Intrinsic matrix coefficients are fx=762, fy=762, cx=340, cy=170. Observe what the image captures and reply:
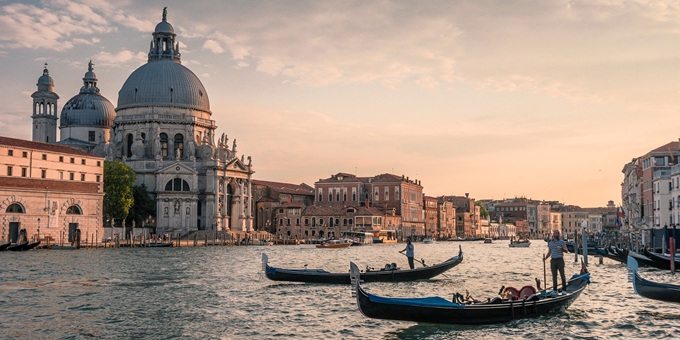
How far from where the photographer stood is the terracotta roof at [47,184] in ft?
168

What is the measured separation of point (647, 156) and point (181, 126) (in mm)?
48324

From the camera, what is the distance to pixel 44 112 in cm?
9200

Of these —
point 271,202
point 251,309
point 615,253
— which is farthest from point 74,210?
point 251,309

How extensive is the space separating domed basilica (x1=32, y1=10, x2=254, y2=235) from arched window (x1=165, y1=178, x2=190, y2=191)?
0.02 meters

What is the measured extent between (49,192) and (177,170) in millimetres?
25619

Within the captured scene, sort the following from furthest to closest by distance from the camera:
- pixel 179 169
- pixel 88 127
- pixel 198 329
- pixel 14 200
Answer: pixel 88 127, pixel 179 169, pixel 14 200, pixel 198 329

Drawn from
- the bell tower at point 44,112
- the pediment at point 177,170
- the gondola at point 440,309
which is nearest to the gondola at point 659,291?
the gondola at point 440,309

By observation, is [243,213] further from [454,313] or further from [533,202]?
[533,202]

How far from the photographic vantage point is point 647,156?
6062 cm

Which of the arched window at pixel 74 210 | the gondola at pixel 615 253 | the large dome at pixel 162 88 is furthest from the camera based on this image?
the large dome at pixel 162 88

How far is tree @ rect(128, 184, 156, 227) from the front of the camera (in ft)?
244

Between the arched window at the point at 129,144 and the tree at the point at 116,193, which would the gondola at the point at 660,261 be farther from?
the arched window at the point at 129,144

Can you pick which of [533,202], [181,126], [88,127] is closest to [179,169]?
[181,126]

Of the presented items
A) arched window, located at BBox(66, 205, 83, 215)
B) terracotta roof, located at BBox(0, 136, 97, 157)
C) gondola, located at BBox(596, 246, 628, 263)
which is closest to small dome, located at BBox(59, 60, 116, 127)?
terracotta roof, located at BBox(0, 136, 97, 157)
